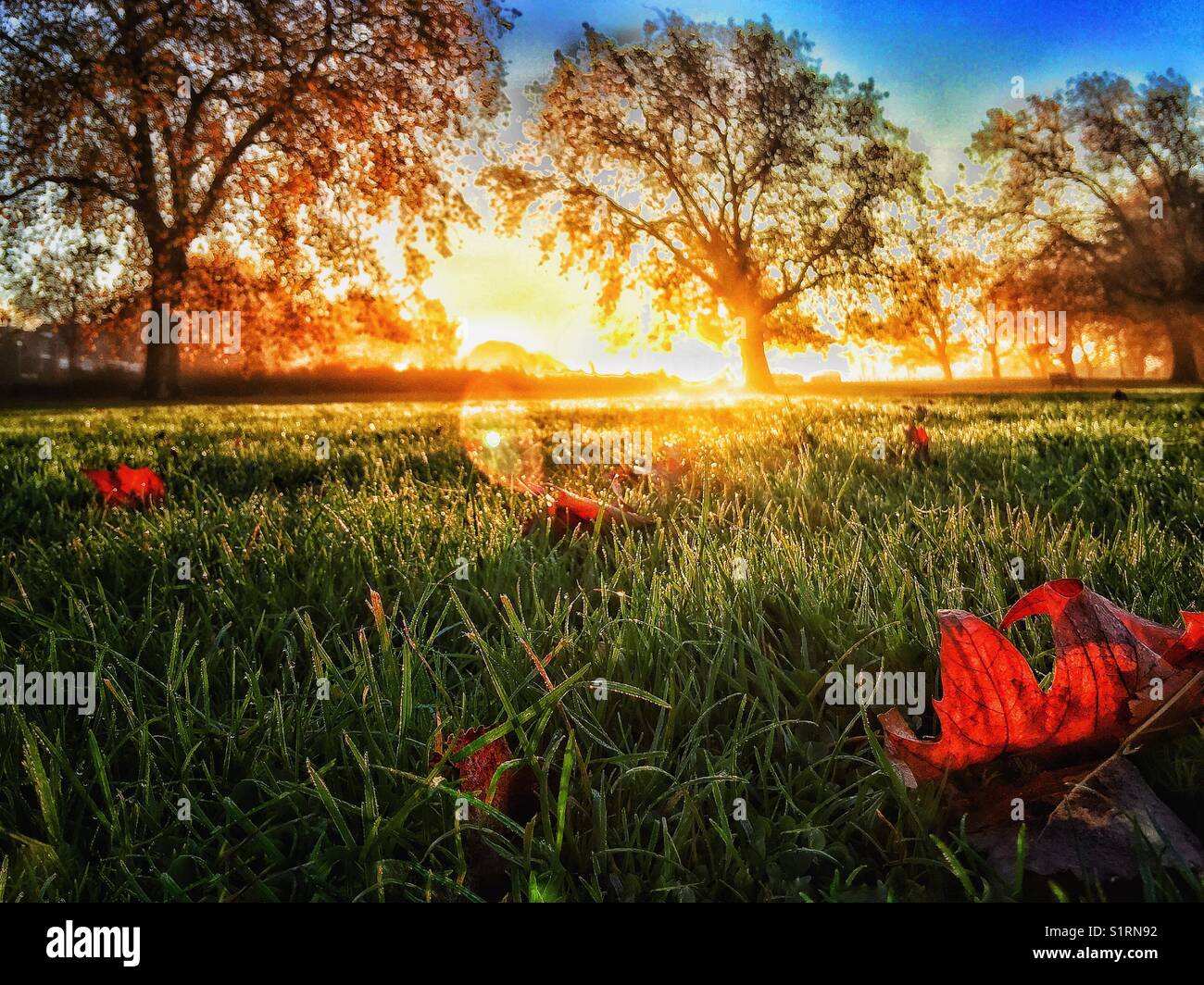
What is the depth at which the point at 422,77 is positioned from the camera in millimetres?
14797

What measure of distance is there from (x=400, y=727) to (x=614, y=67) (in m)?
20.3

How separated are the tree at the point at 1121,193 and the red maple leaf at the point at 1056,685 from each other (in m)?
31.6

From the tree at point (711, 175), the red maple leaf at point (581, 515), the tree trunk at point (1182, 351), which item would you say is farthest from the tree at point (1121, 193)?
the red maple leaf at point (581, 515)

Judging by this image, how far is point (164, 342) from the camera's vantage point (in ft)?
66.5

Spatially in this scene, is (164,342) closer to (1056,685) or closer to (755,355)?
(755,355)

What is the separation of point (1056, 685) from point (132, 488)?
306cm

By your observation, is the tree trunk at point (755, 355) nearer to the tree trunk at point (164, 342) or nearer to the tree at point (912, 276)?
the tree at point (912, 276)

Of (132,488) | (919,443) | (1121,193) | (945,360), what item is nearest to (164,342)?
(132,488)

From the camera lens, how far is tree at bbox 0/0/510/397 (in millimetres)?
14555

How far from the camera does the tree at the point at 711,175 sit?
18.2 metres

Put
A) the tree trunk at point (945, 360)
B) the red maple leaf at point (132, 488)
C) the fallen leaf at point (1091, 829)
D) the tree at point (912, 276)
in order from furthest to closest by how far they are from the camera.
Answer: the tree trunk at point (945, 360) → the tree at point (912, 276) → the red maple leaf at point (132, 488) → the fallen leaf at point (1091, 829)

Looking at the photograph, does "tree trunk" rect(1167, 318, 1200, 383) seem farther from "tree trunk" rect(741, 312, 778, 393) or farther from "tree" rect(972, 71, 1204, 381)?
"tree trunk" rect(741, 312, 778, 393)

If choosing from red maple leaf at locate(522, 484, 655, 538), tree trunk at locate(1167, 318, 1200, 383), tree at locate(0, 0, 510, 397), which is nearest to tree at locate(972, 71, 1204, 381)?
tree trunk at locate(1167, 318, 1200, 383)

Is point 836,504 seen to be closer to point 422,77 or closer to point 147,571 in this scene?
point 147,571
